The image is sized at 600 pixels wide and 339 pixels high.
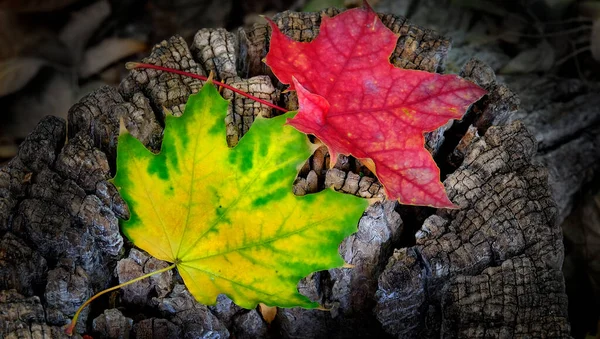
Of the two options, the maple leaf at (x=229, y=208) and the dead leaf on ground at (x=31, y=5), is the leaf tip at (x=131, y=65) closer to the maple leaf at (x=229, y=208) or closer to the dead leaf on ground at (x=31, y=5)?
the maple leaf at (x=229, y=208)

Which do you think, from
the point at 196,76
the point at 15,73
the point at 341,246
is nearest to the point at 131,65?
the point at 196,76

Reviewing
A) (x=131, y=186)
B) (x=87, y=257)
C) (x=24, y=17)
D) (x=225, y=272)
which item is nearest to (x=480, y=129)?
(x=225, y=272)

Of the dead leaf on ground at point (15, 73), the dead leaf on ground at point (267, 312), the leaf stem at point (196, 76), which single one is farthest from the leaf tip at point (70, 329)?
the dead leaf on ground at point (15, 73)

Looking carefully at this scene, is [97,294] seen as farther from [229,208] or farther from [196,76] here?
[196,76]

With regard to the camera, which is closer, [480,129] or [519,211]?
[519,211]

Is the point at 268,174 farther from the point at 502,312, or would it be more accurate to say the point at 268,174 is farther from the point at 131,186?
the point at 502,312

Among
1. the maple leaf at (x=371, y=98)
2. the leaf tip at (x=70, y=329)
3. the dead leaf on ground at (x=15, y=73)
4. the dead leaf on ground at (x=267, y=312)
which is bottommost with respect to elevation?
the dead leaf on ground at (x=267, y=312)
